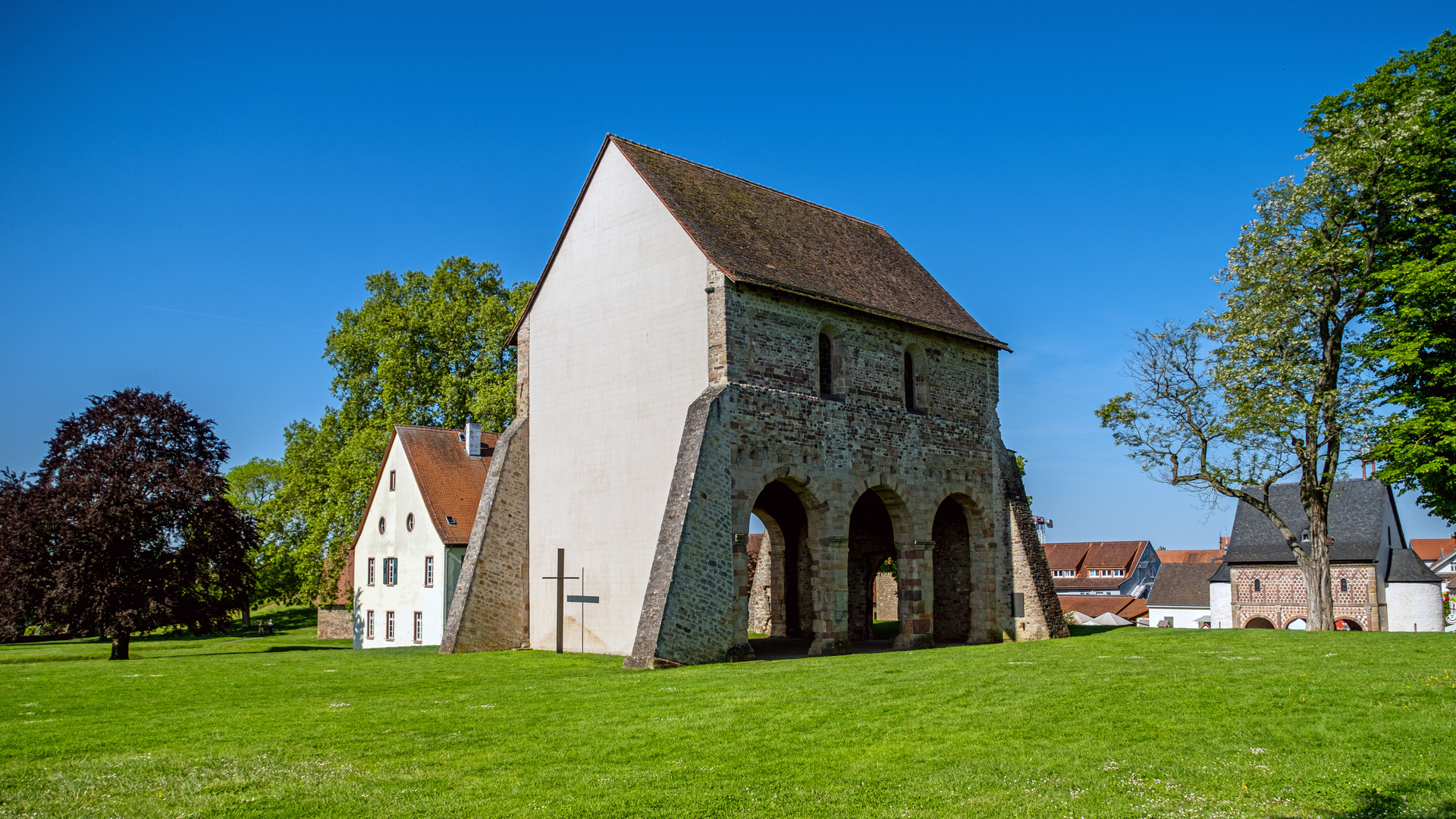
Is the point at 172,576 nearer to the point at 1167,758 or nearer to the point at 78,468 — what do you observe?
the point at 78,468

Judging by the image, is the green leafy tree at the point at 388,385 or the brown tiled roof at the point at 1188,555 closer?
the green leafy tree at the point at 388,385

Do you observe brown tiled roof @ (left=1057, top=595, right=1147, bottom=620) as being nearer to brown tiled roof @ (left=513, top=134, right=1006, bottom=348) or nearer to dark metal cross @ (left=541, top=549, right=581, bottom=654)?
brown tiled roof @ (left=513, top=134, right=1006, bottom=348)

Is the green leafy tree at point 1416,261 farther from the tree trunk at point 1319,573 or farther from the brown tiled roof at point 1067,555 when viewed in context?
the brown tiled roof at point 1067,555

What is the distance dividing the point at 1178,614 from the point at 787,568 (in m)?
42.5

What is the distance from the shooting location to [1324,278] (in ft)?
82.9

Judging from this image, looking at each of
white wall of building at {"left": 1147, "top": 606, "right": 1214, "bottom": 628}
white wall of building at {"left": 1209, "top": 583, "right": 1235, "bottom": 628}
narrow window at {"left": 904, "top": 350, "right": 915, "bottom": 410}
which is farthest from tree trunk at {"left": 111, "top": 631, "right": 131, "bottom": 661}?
white wall of building at {"left": 1147, "top": 606, "right": 1214, "bottom": 628}

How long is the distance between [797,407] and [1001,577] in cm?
846

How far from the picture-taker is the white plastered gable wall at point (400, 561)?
3528 cm

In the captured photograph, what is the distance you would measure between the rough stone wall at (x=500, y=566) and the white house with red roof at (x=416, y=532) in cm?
1132

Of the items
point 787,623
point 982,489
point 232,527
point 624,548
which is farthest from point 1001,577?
point 232,527

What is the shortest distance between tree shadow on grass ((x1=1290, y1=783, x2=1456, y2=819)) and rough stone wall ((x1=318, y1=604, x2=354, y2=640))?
1620 inches

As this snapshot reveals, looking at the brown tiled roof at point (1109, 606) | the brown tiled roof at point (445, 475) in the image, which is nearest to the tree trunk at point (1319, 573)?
the brown tiled roof at point (445, 475)

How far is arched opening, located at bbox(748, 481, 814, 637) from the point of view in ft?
95.6

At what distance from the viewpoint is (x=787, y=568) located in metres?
30.1
